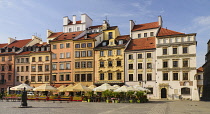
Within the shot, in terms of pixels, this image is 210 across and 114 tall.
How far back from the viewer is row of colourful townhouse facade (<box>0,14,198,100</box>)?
44812 mm

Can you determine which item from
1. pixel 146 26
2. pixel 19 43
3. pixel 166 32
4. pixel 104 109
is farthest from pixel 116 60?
pixel 19 43

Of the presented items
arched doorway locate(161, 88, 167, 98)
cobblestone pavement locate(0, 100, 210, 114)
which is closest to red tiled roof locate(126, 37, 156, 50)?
arched doorway locate(161, 88, 167, 98)

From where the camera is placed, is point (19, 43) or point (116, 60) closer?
point (116, 60)

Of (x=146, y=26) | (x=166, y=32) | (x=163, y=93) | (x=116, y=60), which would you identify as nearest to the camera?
(x=163, y=93)

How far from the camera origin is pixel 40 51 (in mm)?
58500

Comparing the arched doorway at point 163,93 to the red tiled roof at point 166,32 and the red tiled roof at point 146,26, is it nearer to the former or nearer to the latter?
the red tiled roof at point 166,32

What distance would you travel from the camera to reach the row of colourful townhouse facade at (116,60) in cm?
4481

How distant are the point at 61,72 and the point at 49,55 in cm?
538

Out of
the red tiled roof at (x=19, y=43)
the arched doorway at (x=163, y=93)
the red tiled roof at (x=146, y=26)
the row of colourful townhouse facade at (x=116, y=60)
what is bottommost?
the arched doorway at (x=163, y=93)

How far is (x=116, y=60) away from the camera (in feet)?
166

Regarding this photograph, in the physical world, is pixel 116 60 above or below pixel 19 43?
below

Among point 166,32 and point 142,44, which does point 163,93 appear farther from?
point 166,32

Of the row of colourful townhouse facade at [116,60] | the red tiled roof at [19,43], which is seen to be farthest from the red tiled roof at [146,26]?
the red tiled roof at [19,43]

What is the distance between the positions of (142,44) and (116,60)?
635 cm
